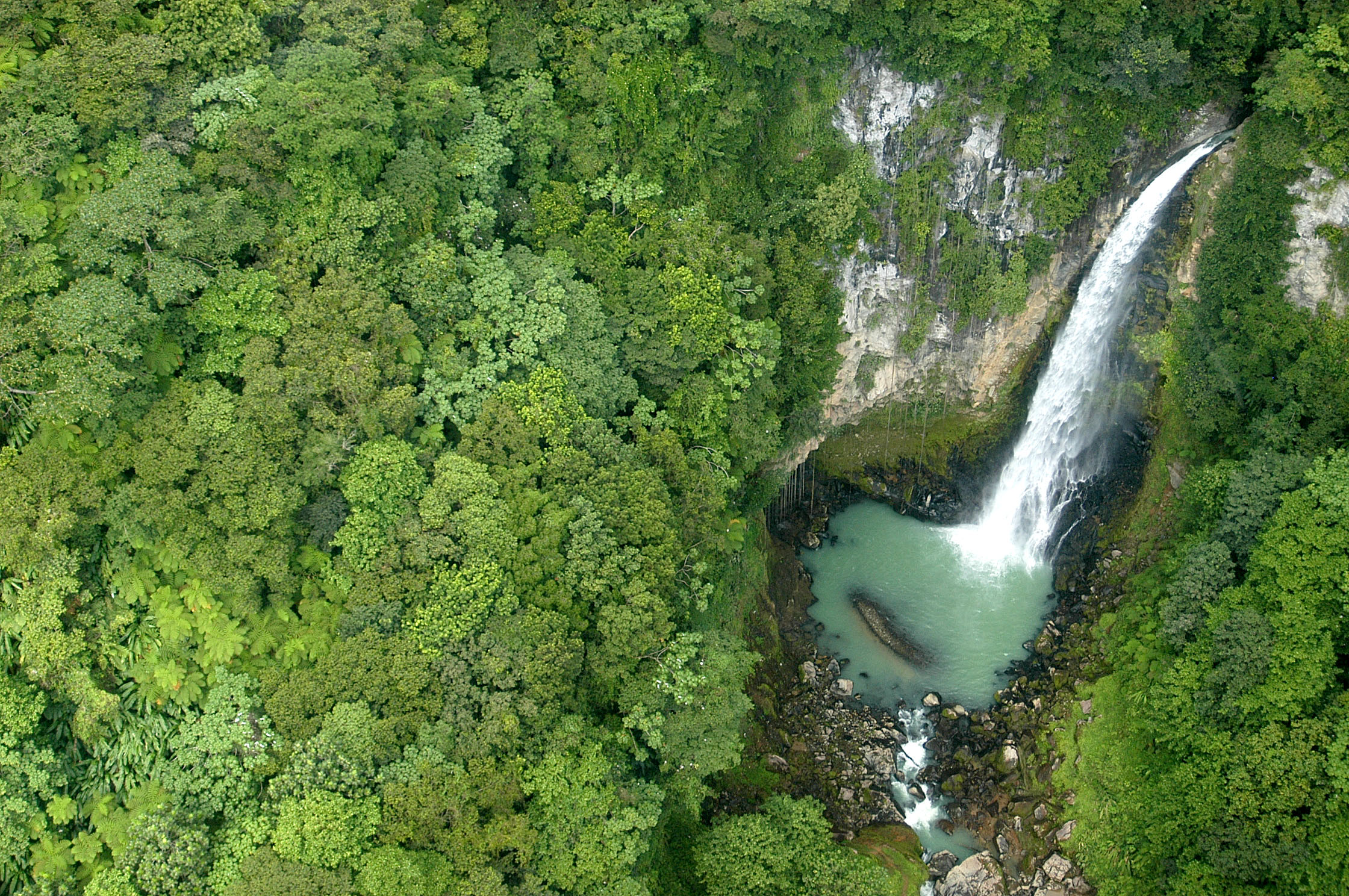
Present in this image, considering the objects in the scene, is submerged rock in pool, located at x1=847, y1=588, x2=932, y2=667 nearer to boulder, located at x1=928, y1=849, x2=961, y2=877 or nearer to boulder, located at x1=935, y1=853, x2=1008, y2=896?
boulder, located at x1=928, y1=849, x2=961, y2=877

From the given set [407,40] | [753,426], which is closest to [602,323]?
[753,426]

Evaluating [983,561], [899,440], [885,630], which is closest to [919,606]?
[885,630]

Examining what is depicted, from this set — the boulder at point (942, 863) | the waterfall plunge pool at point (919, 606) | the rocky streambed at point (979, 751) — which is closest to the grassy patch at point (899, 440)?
the waterfall plunge pool at point (919, 606)

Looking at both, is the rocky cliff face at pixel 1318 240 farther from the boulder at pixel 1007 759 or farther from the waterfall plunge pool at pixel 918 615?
the boulder at pixel 1007 759

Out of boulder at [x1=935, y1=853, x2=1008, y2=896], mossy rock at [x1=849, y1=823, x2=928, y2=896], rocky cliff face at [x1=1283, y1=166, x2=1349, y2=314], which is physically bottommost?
mossy rock at [x1=849, y1=823, x2=928, y2=896]

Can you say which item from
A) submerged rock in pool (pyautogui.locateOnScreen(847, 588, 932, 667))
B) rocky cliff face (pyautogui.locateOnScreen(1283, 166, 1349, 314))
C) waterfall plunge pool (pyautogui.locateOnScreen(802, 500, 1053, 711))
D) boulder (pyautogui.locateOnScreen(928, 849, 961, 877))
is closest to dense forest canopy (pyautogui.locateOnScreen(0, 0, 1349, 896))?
rocky cliff face (pyautogui.locateOnScreen(1283, 166, 1349, 314))

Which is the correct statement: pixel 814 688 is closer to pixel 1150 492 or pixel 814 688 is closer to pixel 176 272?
pixel 1150 492
